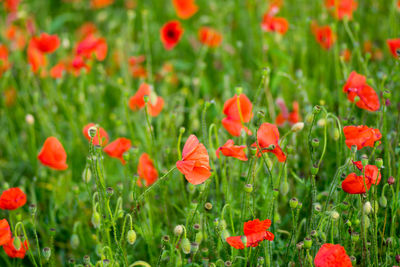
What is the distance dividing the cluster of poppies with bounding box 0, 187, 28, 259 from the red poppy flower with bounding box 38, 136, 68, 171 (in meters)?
0.19

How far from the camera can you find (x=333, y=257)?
124cm

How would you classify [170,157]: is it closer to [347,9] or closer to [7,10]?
[347,9]

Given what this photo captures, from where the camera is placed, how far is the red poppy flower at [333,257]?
1.24 metres

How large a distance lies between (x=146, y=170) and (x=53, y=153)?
34 centimetres

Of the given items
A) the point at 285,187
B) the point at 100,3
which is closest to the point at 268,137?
the point at 285,187

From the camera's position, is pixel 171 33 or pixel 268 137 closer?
pixel 268 137

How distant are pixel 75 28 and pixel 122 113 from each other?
1408 mm

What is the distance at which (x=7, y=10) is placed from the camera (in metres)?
3.28

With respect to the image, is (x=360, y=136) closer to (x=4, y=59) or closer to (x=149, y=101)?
(x=149, y=101)

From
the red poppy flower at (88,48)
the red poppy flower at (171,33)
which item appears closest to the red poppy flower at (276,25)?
the red poppy flower at (171,33)

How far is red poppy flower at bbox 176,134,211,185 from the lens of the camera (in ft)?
4.46

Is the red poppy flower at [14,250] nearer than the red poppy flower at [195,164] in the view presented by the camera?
No

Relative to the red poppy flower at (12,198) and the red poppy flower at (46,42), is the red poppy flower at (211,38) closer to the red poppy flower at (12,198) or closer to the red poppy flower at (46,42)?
the red poppy flower at (46,42)

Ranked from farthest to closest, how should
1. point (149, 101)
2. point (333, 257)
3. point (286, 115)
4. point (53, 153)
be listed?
point (286, 115), point (149, 101), point (53, 153), point (333, 257)
